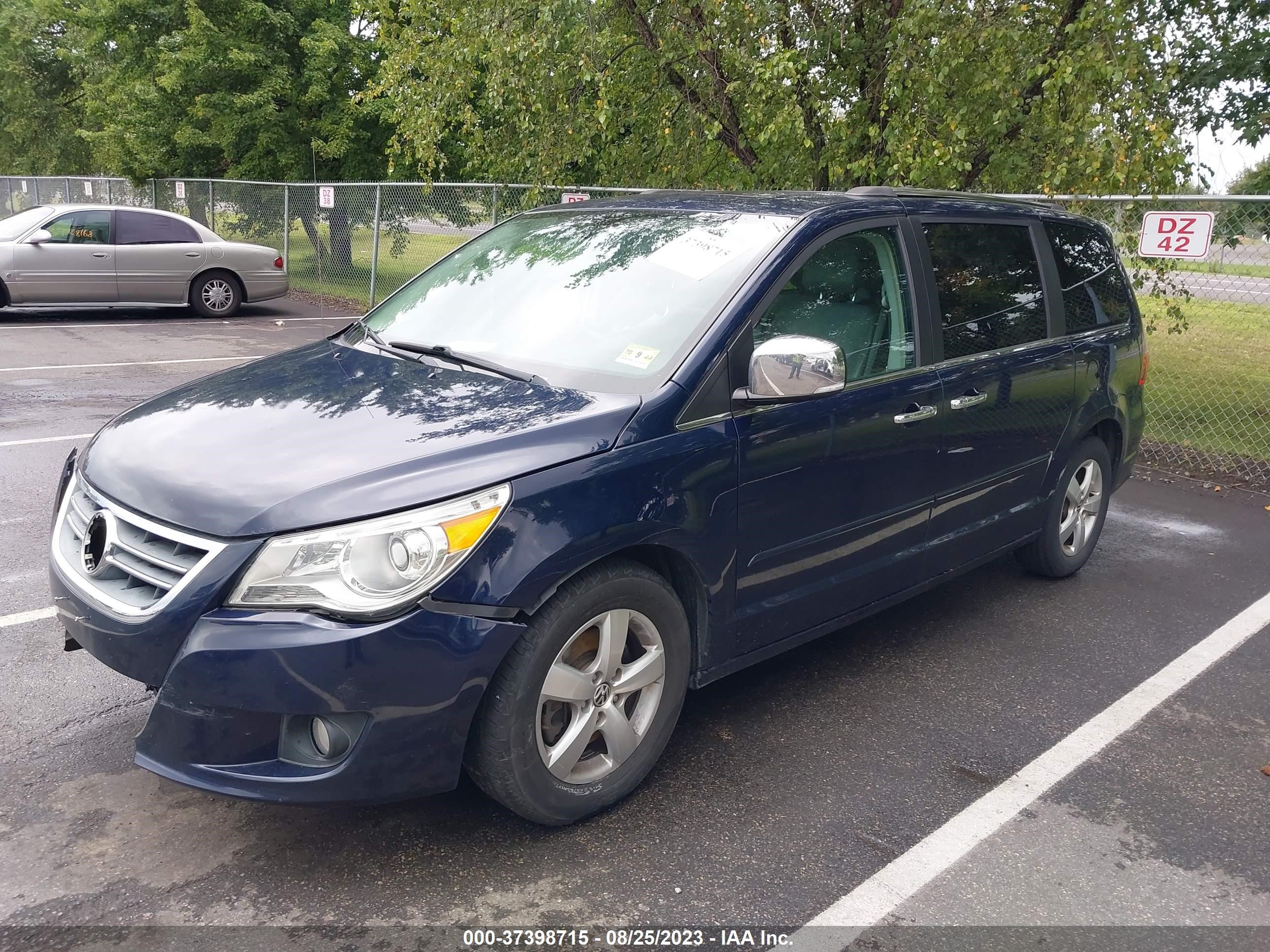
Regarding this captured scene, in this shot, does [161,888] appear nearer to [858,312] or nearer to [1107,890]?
[1107,890]

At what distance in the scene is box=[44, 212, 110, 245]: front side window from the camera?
13477 mm

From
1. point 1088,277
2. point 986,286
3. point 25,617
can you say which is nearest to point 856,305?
point 986,286

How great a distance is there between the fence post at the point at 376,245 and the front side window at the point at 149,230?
2300mm

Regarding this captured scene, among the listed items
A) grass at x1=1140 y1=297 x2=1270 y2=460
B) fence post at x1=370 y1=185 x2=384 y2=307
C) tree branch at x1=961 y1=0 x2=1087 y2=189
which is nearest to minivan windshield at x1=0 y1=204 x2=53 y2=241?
fence post at x1=370 y1=185 x2=384 y2=307

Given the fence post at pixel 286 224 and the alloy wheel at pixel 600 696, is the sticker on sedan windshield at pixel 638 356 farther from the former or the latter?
the fence post at pixel 286 224

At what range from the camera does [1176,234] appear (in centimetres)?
775

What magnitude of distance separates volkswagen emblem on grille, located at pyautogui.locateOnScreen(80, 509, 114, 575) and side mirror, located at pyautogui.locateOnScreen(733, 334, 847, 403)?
5.94 feet

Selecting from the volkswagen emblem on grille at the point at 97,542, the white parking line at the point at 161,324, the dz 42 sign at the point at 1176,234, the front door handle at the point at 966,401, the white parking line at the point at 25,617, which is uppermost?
the dz 42 sign at the point at 1176,234

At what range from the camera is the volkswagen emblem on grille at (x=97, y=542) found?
2.96 metres

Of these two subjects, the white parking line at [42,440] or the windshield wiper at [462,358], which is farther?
the white parking line at [42,440]

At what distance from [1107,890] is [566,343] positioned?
7.39ft

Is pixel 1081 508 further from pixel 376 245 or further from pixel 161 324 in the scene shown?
pixel 376 245

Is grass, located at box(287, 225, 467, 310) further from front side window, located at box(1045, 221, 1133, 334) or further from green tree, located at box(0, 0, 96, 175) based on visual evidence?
green tree, located at box(0, 0, 96, 175)

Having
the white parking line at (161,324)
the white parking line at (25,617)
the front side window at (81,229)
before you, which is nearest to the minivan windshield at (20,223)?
the front side window at (81,229)
